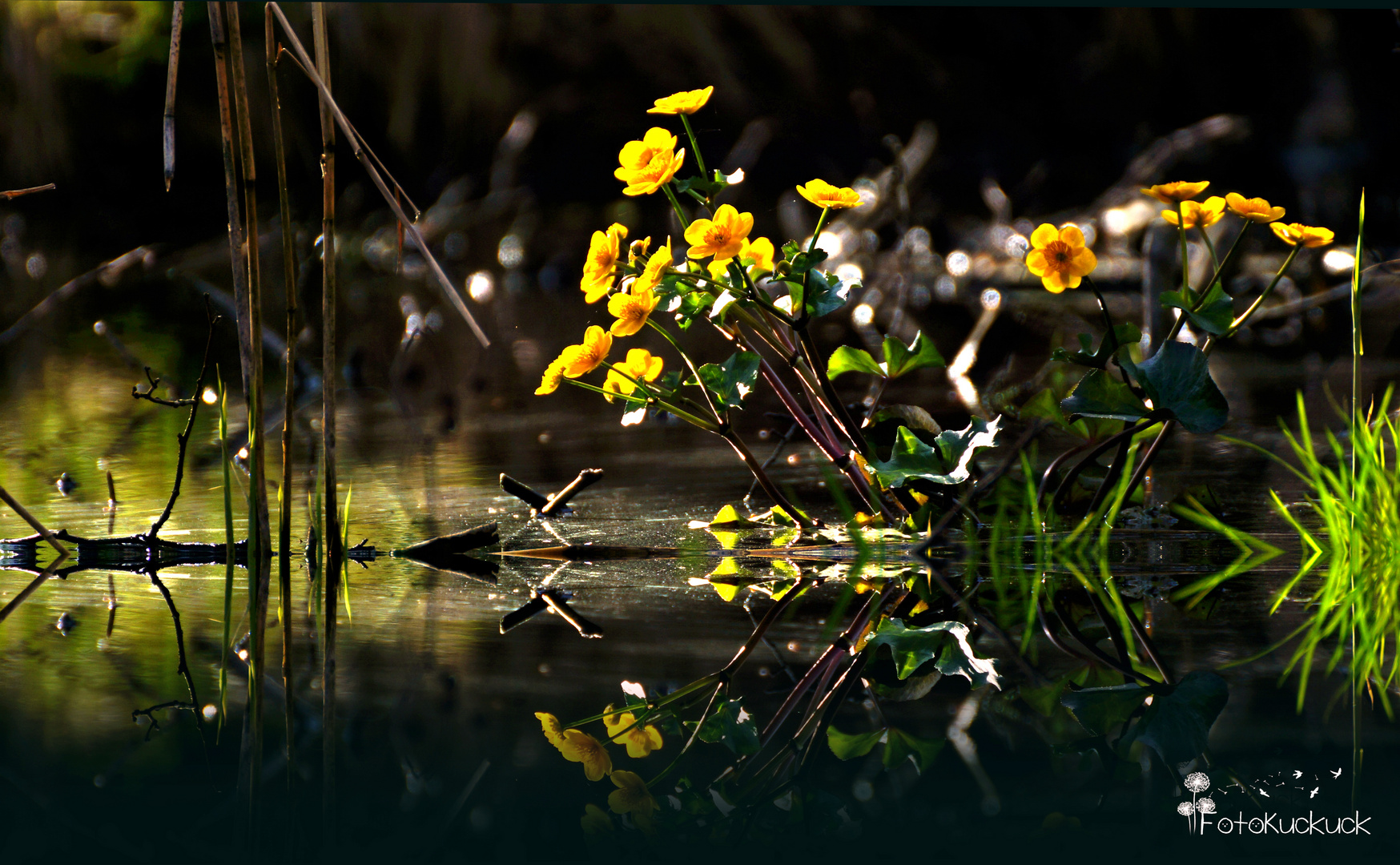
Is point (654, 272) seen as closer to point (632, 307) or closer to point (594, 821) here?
point (632, 307)

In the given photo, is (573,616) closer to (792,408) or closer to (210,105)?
(792,408)

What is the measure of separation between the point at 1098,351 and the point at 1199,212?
20 cm

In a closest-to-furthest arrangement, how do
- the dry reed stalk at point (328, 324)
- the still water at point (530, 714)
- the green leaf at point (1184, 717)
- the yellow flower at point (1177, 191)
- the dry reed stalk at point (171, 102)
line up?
the still water at point (530, 714)
the green leaf at point (1184, 717)
the dry reed stalk at point (171, 102)
the dry reed stalk at point (328, 324)
the yellow flower at point (1177, 191)

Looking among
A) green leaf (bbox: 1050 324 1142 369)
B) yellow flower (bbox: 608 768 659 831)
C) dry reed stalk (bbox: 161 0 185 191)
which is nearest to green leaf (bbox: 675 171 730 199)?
green leaf (bbox: 1050 324 1142 369)

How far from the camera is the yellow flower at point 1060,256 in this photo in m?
1.39

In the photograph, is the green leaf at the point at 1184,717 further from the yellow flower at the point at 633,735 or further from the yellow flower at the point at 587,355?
the yellow flower at the point at 587,355

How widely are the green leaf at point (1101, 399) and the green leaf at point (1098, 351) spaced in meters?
0.01

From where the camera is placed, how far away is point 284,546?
128 cm

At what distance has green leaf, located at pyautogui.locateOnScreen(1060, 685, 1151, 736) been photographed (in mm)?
841

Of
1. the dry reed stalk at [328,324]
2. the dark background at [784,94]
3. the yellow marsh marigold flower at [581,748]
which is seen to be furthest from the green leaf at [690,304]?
the dark background at [784,94]

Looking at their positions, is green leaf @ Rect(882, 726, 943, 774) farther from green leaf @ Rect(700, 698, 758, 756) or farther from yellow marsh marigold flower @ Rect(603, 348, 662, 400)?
yellow marsh marigold flower @ Rect(603, 348, 662, 400)

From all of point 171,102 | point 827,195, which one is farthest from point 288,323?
point 827,195

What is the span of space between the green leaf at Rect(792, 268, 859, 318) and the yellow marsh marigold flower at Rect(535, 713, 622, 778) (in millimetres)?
723

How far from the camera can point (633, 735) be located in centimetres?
82
